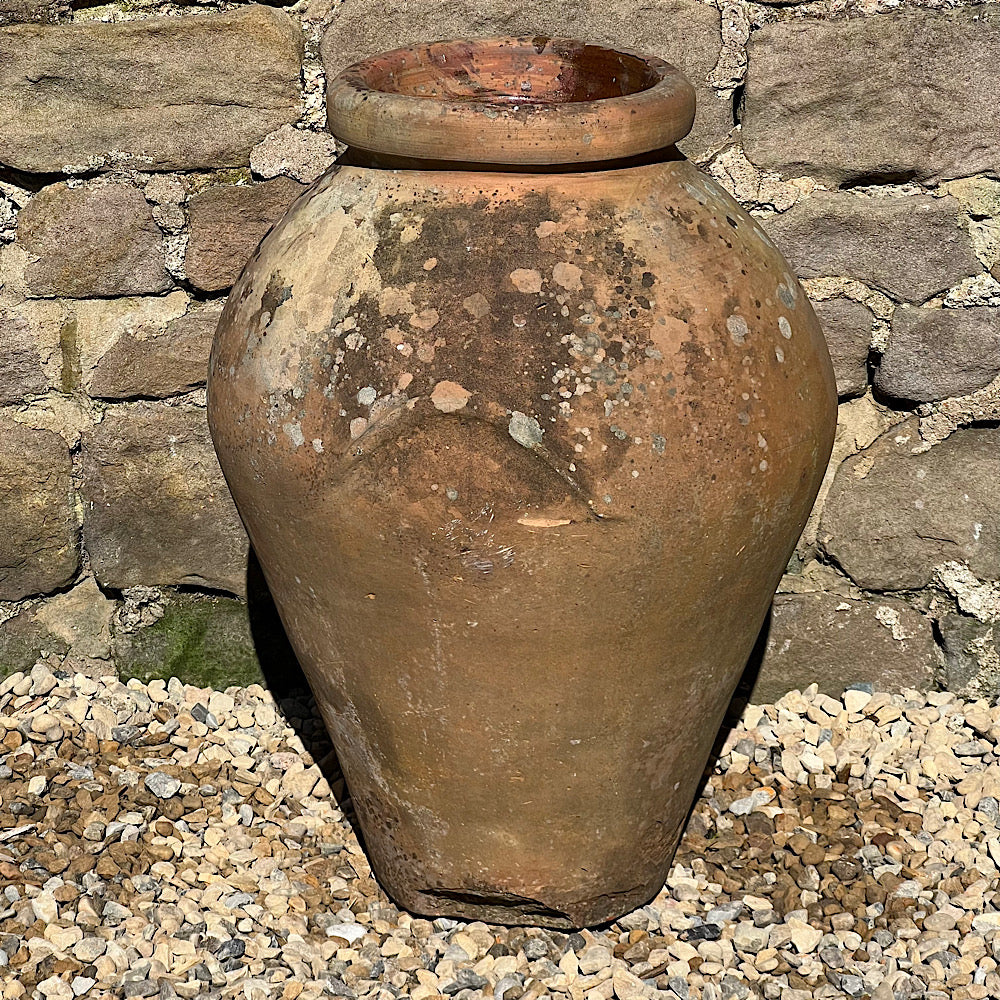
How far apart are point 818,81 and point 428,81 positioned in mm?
622

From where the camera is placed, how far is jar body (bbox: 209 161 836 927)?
145 centimetres

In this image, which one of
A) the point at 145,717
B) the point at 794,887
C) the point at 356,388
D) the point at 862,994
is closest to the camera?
the point at 356,388

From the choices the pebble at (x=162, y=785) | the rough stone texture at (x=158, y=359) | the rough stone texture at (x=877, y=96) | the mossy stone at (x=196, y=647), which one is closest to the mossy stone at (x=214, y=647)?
the mossy stone at (x=196, y=647)

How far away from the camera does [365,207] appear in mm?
1556

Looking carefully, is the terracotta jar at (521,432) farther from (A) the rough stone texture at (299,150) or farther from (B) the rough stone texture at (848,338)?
(B) the rough stone texture at (848,338)

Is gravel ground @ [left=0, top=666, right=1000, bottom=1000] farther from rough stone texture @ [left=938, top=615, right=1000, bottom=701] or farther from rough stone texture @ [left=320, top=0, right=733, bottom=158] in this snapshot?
rough stone texture @ [left=320, top=0, right=733, bottom=158]

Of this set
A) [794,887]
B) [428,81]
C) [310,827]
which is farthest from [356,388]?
[794,887]

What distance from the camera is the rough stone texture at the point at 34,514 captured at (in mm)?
2207

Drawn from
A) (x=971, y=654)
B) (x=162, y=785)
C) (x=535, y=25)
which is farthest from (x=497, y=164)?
(x=971, y=654)

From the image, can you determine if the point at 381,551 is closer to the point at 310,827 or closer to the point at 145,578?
the point at 310,827

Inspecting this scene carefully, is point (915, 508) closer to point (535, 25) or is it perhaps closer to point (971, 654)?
point (971, 654)

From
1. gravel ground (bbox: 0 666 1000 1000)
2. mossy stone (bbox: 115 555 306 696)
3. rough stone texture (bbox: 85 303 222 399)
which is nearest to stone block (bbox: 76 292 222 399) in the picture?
rough stone texture (bbox: 85 303 222 399)

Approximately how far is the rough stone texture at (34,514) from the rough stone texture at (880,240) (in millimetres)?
1245

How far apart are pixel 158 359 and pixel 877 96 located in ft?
3.97
